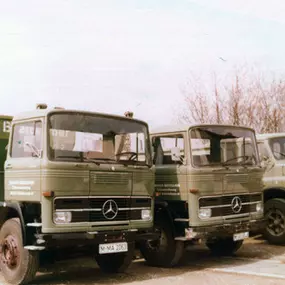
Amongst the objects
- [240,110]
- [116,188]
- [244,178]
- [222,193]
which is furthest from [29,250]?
[240,110]

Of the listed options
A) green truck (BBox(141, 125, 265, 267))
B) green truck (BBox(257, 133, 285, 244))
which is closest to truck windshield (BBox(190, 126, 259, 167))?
green truck (BBox(141, 125, 265, 267))

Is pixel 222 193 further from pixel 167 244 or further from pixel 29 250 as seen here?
pixel 29 250

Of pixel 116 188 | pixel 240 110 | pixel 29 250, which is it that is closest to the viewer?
pixel 29 250

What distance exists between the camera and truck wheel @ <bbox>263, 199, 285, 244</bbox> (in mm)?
11875

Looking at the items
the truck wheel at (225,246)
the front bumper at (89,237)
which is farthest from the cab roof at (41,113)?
the truck wheel at (225,246)

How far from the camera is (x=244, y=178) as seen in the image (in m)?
10.1

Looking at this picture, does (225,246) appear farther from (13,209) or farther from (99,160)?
(13,209)

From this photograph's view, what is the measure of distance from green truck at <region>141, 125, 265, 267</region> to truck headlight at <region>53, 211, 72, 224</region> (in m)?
2.18

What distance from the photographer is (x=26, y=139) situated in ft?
27.4

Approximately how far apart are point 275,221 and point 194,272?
348 cm

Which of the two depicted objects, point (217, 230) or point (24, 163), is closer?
point (24, 163)

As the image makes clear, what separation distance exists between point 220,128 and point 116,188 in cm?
268

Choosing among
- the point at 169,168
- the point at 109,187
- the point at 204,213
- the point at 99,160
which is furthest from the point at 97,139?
the point at 204,213

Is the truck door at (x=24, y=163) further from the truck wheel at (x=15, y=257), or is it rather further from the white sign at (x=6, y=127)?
the white sign at (x=6, y=127)
